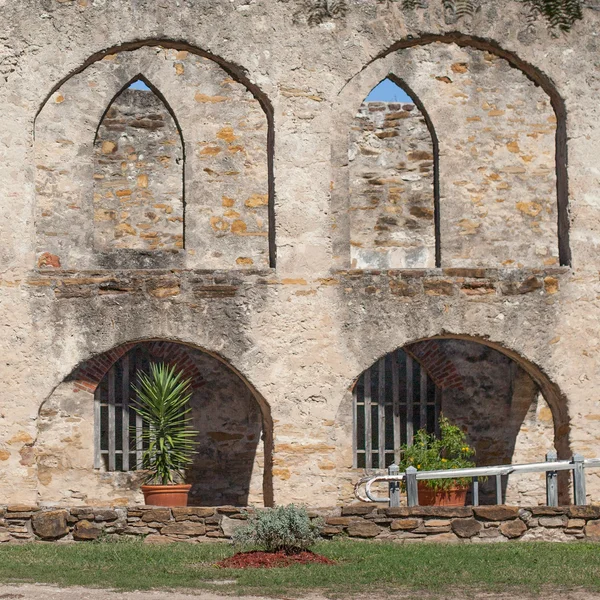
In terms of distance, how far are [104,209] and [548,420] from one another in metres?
6.41

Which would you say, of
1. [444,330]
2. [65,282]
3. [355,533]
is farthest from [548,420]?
[65,282]

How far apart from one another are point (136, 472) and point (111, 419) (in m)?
0.74

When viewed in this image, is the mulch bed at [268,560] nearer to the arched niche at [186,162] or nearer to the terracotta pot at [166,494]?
the terracotta pot at [166,494]

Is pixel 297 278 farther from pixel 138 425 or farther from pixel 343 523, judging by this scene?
pixel 138 425

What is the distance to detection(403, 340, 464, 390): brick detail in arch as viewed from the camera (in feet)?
55.6

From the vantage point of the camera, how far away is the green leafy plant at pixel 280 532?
32.4ft

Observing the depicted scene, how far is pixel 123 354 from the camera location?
16391 mm

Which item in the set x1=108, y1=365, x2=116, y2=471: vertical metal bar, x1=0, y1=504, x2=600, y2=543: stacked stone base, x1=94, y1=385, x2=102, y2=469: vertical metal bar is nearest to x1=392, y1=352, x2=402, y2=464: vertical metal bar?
x1=108, y1=365, x2=116, y2=471: vertical metal bar

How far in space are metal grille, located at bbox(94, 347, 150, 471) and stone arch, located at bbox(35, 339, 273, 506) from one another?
14 cm

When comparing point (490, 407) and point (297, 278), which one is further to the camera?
point (490, 407)

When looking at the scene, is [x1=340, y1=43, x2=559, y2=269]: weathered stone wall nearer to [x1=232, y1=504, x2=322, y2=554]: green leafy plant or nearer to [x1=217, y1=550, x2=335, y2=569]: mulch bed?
[x1=232, y1=504, x2=322, y2=554]: green leafy plant

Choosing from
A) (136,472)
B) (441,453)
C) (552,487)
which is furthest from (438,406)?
(552,487)

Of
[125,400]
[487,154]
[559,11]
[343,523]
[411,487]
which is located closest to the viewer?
[343,523]

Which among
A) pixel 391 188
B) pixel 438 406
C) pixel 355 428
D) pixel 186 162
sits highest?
pixel 186 162
